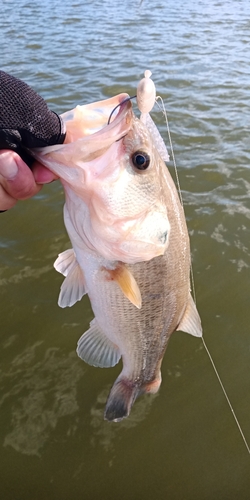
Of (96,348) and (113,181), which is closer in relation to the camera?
(113,181)

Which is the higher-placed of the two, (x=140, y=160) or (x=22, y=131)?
(x=22, y=131)

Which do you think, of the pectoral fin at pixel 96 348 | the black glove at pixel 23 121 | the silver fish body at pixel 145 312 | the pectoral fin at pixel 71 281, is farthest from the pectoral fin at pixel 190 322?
the black glove at pixel 23 121

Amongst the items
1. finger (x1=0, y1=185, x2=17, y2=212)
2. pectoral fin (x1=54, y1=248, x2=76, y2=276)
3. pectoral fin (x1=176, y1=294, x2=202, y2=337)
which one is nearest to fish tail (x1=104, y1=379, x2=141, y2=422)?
pectoral fin (x1=176, y1=294, x2=202, y2=337)

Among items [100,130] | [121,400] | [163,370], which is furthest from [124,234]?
[163,370]

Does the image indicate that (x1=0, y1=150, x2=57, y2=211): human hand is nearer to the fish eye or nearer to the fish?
the fish

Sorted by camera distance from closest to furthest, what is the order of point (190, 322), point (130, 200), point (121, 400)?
point (130, 200) < point (190, 322) < point (121, 400)

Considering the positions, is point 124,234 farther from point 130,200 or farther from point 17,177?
point 17,177

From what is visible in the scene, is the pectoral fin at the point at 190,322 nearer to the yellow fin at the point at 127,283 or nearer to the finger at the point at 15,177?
the yellow fin at the point at 127,283
